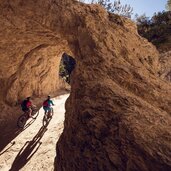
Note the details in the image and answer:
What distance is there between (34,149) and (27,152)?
0.39 meters

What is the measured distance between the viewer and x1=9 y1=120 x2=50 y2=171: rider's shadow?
523 inches

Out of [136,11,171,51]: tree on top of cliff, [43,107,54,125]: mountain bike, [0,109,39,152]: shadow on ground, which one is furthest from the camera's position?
[136,11,171,51]: tree on top of cliff

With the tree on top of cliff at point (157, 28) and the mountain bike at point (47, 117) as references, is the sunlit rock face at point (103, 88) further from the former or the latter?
the tree on top of cliff at point (157, 28)

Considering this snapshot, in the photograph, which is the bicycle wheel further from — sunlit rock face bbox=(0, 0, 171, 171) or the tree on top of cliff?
the tree on top of cliff

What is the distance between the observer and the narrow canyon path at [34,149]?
1281cm

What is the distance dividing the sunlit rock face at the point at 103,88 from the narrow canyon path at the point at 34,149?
3.88 m

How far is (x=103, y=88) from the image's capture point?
8.90 metres

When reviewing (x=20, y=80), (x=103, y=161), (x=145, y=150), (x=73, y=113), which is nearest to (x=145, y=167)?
(x=145, y=150)

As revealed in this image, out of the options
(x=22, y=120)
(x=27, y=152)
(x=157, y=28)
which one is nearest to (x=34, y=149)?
(x=27, y=152)

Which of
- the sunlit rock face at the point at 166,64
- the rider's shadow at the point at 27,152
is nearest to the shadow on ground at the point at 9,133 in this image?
the rider's shadow at the point at 27,152

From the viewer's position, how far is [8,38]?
1680 centimetres

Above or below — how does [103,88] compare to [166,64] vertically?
below

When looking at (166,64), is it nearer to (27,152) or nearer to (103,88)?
(27,152)

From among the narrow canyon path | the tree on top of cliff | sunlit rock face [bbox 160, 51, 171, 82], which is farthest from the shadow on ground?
the tree on top of cliff
